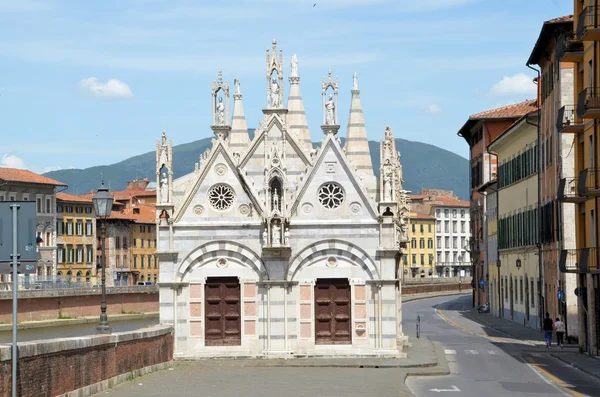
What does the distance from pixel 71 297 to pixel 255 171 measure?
217ft

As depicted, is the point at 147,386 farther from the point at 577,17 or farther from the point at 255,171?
the point at 577,17

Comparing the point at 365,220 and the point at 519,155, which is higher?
the point at 519,155

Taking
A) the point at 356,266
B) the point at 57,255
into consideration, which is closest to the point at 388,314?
the point at 356,266

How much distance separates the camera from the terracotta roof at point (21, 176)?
129m

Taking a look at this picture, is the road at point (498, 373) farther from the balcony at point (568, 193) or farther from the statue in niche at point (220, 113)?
the statue in niche at point (220, 113)

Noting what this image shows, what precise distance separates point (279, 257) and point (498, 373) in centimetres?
783

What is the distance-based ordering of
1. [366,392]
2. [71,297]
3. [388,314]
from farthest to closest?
[71,297]
[388,314]
[366,392]

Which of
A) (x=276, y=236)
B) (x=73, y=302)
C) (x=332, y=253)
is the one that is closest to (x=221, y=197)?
(x=276, y=236)

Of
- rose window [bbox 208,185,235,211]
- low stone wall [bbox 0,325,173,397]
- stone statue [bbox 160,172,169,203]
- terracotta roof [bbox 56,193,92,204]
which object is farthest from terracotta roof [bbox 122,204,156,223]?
low stone wall [bbox 0,325,173,397]

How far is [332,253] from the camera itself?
140 ft

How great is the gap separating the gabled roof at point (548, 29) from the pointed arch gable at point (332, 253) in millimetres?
22108

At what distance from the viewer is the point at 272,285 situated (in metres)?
42.7

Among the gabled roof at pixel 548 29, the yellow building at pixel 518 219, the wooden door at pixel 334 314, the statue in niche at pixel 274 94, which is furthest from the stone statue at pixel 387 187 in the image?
the yellow building at pixel 518 219

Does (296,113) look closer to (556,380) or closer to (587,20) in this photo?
(587,20)
